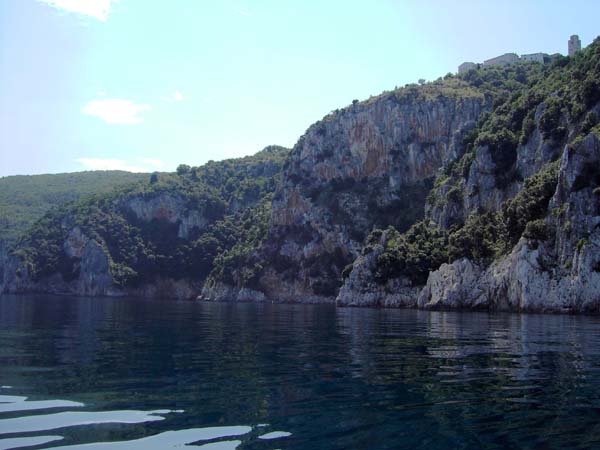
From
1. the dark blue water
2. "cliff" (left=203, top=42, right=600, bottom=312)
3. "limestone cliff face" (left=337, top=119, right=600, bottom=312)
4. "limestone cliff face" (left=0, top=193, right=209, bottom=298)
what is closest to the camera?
the dark blue water

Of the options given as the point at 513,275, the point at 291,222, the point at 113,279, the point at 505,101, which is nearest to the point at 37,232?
the point at 113,279

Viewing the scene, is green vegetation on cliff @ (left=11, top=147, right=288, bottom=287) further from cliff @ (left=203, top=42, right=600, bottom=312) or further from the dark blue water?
the dark blue water

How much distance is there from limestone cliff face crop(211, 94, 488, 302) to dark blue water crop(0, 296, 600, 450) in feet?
355

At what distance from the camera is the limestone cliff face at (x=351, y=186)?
5251 inches

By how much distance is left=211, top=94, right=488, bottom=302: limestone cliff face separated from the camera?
133 meters

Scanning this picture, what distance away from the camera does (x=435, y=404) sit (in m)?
12.3

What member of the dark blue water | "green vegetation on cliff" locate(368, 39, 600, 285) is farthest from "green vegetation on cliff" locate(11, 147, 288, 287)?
the dark blue water

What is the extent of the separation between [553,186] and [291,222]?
85609mm

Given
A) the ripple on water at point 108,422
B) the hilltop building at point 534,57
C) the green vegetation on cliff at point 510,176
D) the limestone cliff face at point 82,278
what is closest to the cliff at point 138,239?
the limestone cliff face at point 82,278

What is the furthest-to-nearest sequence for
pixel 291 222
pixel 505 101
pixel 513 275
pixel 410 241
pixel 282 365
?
pixel 291 222 → pixel 505 101 → pixel 410 241 → pixel 513 275 → pixel 282 365

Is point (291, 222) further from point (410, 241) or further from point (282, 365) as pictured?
point (282, 365)

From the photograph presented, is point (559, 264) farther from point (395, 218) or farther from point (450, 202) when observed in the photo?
point (395, 218)

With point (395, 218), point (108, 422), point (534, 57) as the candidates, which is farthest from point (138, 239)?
point (108, 422)

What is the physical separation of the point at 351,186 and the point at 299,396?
425 feet
